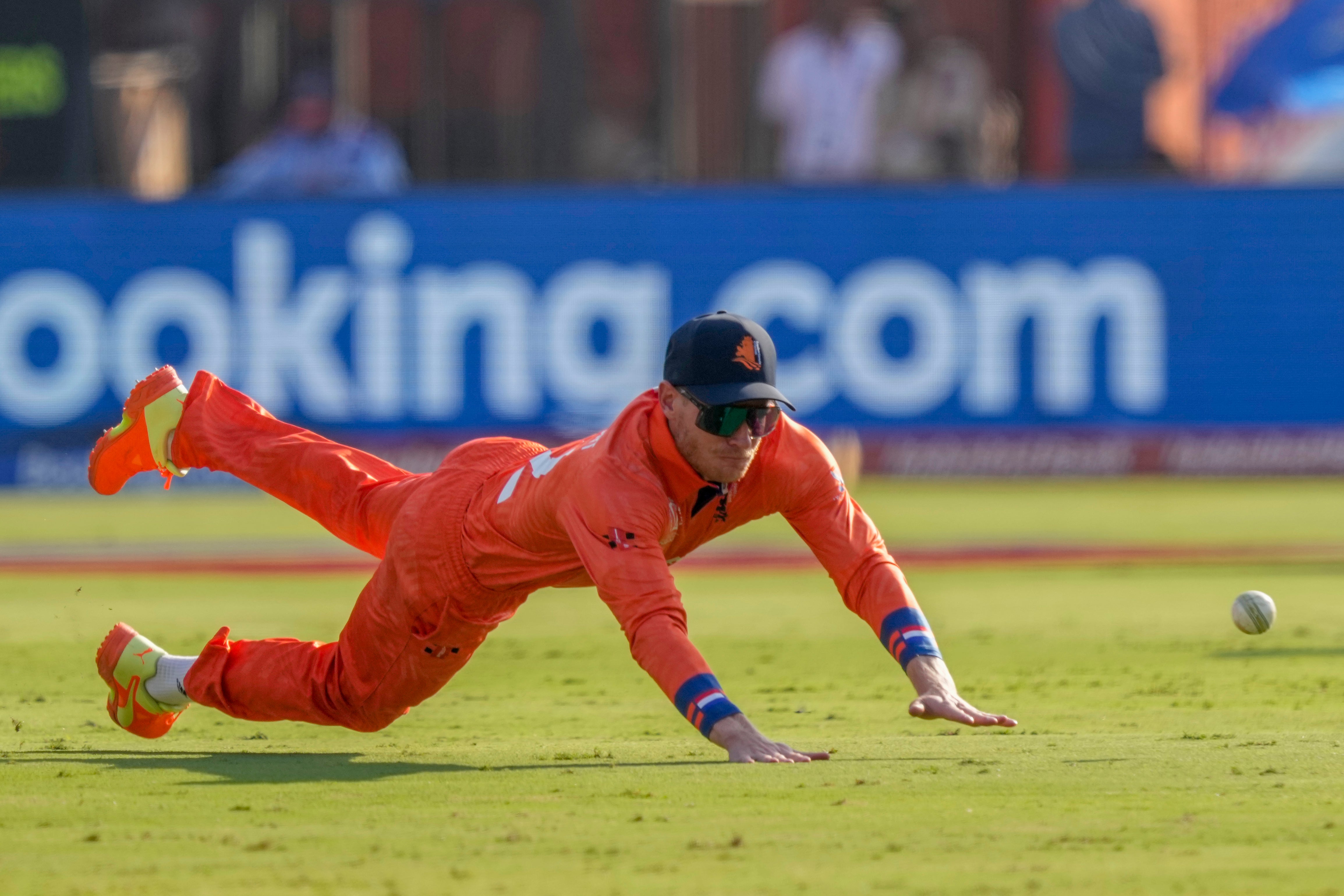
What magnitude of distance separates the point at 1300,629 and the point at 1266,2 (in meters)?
15.9

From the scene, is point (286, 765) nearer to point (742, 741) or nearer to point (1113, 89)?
Answer: point (742, 741)

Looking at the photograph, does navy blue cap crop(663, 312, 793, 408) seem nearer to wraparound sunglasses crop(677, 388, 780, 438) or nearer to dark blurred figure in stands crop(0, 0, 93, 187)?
wraparound sunglasses crop(677, 388, 780, 438)

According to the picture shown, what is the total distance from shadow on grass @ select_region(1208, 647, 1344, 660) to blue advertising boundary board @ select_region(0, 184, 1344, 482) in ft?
35.5

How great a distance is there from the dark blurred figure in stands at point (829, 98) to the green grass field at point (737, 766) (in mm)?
10013

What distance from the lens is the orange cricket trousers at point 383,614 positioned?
7.23m

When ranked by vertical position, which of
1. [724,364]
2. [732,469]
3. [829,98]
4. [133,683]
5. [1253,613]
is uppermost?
[829,98]

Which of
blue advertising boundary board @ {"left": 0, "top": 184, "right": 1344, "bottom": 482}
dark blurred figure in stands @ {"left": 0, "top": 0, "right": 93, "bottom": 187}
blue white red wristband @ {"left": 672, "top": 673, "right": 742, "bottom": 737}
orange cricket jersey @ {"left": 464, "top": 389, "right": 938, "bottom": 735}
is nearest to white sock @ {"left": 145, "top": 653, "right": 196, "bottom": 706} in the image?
orange cricket jersey @ {"left": 464, "top": 389, "right": 938, "bottom": 735}

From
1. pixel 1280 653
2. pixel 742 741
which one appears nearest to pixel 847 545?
pixel 742 741

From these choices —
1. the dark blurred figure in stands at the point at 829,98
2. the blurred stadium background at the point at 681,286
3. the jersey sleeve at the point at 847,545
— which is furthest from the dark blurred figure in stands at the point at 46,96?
the jersey sleeve at the point at 847,545

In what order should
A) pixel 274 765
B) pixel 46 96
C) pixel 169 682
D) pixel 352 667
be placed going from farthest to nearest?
pixel 46 96 → pixel 169 682 → pixel 352 667 → pixel 274 765

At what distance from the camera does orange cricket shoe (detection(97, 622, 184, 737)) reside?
758 centimetres

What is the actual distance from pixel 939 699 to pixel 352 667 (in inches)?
90.2

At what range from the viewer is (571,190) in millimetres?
21469

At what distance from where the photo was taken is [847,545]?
7016 millimetres
